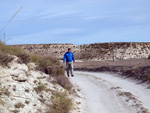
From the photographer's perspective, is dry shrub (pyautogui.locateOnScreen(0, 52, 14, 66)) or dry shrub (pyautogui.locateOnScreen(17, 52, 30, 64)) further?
dry shrub (pyautogui.locateOnScreen(17, 52, 30, 64))

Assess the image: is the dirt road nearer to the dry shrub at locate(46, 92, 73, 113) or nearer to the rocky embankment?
the rocky embankment

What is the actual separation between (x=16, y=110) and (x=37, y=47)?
92160 mm

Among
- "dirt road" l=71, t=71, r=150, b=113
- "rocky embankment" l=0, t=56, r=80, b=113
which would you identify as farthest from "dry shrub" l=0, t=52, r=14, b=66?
"dirt road" l=71, t=71, r=150, b=113

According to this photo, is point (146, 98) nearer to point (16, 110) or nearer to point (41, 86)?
point (41, 86)

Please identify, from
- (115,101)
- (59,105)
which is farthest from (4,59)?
(115,101)

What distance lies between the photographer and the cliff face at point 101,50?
83.7 meters

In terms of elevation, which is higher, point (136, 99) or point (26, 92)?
point (26, 92)

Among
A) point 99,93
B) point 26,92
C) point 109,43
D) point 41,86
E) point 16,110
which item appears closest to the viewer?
point 16,110

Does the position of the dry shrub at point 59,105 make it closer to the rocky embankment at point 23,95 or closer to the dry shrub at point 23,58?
the rocky embankment at point 23,95

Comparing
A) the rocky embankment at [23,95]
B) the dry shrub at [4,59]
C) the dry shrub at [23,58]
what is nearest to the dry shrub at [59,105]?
the rocky embankment at [23,95]

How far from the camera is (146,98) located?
14.1 meters

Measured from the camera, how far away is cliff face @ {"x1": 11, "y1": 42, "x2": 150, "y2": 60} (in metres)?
83.7

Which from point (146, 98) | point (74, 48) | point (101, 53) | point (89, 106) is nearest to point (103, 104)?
point (89, 106)

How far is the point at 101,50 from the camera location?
90062 mm
